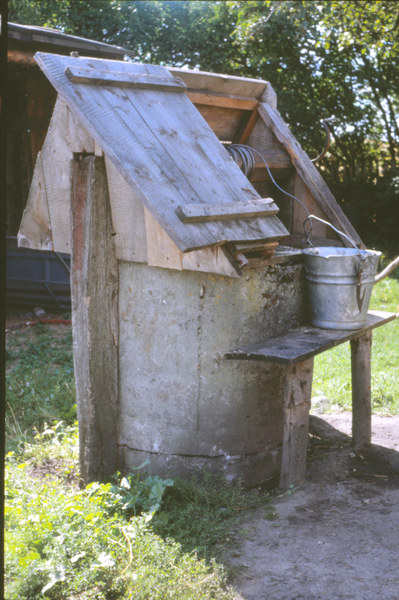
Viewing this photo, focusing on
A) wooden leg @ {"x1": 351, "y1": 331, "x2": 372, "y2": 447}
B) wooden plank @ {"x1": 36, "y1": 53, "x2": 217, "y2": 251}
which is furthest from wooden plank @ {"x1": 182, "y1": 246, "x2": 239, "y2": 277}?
wooden leg @ {"x1": 351, "y1": 331, "x2": 372, "y2": 447}

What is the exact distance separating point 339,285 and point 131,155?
54.8 inches

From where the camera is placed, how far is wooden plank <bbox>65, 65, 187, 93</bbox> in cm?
306

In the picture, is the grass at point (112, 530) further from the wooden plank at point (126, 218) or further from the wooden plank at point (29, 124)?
the wooden plank at point (29, 124)

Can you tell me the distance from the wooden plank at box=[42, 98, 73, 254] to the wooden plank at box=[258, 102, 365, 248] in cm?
156

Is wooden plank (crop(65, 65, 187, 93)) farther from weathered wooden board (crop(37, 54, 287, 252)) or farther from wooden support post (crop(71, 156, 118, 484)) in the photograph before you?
wooden support post (crop(71, 156, 118, 484))

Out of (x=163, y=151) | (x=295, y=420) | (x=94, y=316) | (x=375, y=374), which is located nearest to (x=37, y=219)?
(x=94, y=316)

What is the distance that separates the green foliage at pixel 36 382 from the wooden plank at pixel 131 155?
2.16 metres

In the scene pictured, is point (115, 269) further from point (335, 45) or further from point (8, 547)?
point (335, 45)

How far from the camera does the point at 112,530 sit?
2922 mm

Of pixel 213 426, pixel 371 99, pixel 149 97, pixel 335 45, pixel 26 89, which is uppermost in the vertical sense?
pixel 335 45

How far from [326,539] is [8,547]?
1588mm

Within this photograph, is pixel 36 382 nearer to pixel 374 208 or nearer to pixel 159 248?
pixel 159 248

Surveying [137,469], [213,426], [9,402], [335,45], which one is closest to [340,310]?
[213,426]

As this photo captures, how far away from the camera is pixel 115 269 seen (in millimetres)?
3463
